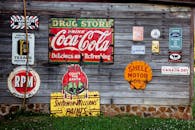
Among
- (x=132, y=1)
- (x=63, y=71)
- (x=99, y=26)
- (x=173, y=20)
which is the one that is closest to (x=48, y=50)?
(x=63, y=71)

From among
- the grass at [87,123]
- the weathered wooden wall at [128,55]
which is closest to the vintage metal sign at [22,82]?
the weathered wooden wall at [128,55]

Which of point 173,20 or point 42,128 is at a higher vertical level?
point 173,20

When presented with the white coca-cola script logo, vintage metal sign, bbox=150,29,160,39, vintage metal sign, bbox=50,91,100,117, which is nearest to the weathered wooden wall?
vintage metal sign, bbox=150,29,160,39

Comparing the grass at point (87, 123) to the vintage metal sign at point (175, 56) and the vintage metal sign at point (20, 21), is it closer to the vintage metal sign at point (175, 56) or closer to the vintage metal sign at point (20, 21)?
the vintage metal sign at point (175, 56)

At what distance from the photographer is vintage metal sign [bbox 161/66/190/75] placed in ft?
53.6

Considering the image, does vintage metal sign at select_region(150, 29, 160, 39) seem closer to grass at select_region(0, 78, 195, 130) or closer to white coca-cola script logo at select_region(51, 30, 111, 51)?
white coca-cola script logo at select_region(51, 30, 111, 51)

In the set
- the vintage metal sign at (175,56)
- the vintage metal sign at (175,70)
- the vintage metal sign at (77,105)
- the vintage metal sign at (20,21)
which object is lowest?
the vintage metal sign at (77,105)

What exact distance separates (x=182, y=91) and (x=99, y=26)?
3.51 meters

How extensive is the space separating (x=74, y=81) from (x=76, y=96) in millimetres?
502

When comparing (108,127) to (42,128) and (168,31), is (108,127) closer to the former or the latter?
(42,128)

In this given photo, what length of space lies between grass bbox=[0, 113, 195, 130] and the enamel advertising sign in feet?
6.60

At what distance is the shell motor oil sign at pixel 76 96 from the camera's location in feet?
53.4

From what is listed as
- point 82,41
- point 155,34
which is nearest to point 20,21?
point 82,41

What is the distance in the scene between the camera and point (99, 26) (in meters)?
16.3
